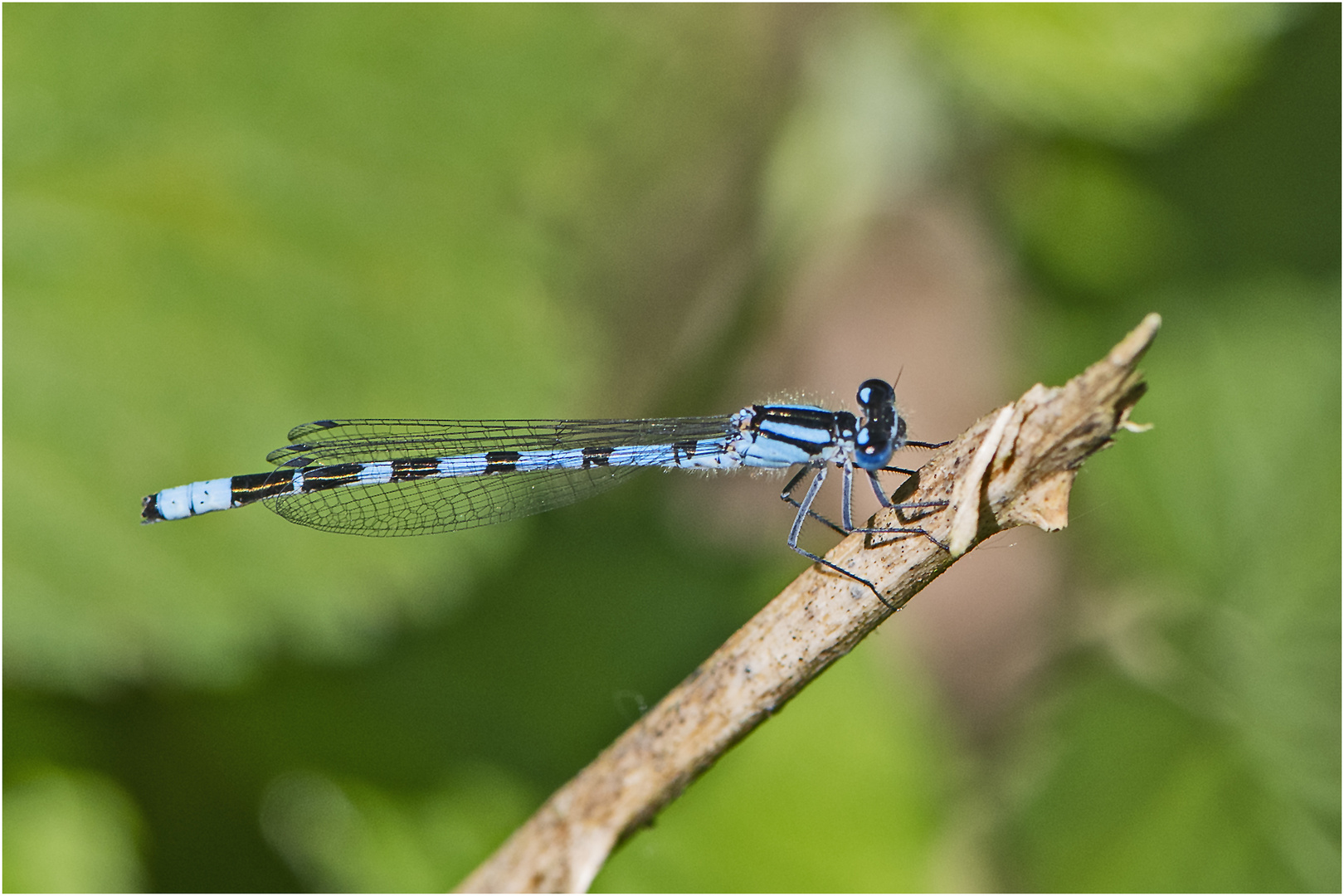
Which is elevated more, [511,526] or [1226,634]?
Result: [511,526]

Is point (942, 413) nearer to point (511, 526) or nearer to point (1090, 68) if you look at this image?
point (1090, 68)

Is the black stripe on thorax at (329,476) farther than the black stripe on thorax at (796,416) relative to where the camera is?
Yes

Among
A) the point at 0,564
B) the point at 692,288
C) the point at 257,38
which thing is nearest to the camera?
the point at 0,564

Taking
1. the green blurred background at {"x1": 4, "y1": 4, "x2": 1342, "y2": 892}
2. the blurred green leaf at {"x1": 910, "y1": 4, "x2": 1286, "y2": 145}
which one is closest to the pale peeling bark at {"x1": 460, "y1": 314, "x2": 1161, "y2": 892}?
the green blurred background at {"x1": 4, "y1": 4, "x2": 1342, "y2": 892}

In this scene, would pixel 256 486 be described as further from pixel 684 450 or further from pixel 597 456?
pixel 684 450

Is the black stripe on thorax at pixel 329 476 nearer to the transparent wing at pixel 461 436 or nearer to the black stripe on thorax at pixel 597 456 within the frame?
the transparent wing at pixel 461 436

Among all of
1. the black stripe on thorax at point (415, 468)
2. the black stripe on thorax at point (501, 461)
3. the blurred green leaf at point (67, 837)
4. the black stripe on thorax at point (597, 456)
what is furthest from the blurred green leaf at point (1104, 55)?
the blurred green leaf at point (67, 837)

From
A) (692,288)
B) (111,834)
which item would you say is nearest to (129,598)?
(111,834)
